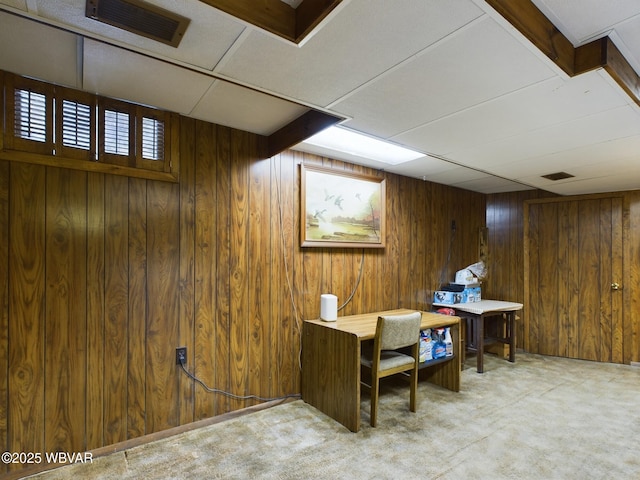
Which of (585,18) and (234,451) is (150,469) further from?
(585,18)

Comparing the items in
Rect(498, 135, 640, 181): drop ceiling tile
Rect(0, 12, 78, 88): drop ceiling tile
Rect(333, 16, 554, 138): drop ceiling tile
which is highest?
Rect(0, 12, 78, 88): drop ceiling tile

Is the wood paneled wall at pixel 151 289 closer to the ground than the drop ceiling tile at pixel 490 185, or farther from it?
closer to the ground

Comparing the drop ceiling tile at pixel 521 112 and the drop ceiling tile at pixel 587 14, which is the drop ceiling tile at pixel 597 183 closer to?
the drop ceiling tile at pixel 521 112

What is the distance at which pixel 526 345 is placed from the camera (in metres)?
4.70

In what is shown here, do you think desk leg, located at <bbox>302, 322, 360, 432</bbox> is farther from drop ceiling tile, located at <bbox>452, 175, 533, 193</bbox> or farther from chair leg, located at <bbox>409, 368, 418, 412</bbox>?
drop ceiling tile, located at <bbox>452, 175, 533, 193</bbox>

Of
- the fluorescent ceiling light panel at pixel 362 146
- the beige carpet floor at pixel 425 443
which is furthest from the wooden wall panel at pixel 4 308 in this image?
the fluorescent ceiling light panel at pixel 362 146

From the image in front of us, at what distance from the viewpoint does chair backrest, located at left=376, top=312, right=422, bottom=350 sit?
2.58 metres

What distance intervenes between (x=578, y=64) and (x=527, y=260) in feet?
12.2

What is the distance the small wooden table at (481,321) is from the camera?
3.76m

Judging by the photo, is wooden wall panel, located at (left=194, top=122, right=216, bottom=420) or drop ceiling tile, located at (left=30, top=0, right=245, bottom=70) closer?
drop ceiling tile, located at (left=30, top=0, right=245, bottom=70)

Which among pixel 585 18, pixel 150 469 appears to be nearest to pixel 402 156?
pixel 585 18

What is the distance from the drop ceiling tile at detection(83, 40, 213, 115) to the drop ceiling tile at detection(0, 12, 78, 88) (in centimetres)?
7

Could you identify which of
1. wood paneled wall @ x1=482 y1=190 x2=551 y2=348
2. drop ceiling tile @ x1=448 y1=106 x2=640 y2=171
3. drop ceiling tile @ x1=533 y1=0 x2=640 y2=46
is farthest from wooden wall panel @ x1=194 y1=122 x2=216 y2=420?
wood paneled wall @ x1=482 y1=190 x2=551 y2=348

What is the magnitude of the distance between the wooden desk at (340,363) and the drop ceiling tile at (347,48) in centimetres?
169
